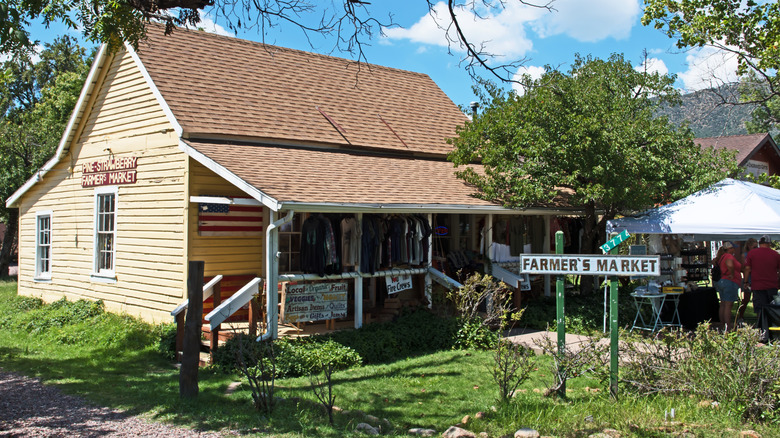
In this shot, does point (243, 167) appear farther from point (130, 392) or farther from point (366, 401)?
point (366, 401)

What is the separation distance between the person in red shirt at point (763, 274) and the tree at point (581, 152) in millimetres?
2389

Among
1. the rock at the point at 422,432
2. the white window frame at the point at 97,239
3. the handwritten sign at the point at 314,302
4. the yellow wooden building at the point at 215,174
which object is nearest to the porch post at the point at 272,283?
the yellow wooden building at the point at 215,174

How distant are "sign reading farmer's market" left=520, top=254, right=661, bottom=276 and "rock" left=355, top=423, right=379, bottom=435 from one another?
276cm

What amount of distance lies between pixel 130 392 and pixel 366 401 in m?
3.04

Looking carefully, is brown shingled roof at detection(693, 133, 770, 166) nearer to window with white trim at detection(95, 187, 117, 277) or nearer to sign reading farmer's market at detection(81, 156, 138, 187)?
sign reading farmer's market at detection(81, 156, 138, 187)

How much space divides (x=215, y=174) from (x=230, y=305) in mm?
3135

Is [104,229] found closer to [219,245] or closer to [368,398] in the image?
[219,245]

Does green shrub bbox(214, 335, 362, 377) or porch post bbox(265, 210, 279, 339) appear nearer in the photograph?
green shrub bbox(214, 335, 362, 377)

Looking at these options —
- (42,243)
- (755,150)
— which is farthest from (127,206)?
(755,150)

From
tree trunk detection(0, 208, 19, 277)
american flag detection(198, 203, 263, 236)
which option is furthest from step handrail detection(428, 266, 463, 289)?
tree trunk detection(0, 208, 19, 277)

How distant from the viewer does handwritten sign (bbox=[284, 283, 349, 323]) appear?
10.2m

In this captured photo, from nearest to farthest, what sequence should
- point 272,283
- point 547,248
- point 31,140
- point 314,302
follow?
point 272,283 → point 314,302 → point 547,248 → point 31,140

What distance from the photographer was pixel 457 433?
6.04 m

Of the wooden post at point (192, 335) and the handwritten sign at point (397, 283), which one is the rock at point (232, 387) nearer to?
the wooden post at point (192, 335)
